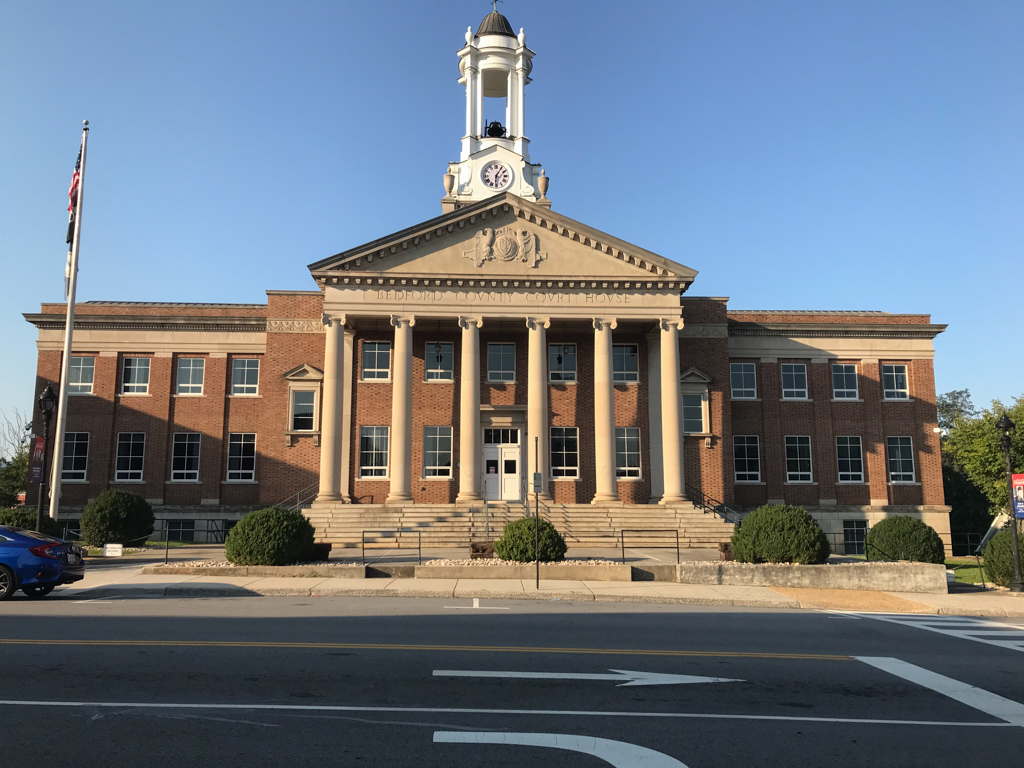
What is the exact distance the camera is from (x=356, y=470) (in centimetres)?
3519

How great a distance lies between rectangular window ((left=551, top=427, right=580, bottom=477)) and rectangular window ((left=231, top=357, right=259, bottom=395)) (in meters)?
14.3

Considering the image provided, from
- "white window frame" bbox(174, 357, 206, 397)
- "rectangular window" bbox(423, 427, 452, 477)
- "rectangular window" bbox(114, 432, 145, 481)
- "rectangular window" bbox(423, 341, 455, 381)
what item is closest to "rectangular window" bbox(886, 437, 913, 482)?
"rectangular window" bbox(423, 427, 452, 477)

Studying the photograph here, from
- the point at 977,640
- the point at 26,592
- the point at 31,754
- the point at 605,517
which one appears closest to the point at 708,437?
the point at 605,517

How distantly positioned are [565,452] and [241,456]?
1501 centimetres

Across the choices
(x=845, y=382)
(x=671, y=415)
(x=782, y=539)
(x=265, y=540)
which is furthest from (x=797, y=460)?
(x=265, y=540)

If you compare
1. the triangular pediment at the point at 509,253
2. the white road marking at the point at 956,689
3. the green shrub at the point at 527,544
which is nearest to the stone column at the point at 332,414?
the triangular pediment at the point at 509,253

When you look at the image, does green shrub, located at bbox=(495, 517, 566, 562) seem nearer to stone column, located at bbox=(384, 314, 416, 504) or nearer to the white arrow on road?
stone column, located at bbox=(384, 314, 416, 504)

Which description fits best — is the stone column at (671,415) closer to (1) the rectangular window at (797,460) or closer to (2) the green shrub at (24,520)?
(1) the rectangular window at (797,460)

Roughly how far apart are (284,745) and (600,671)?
13.4ft

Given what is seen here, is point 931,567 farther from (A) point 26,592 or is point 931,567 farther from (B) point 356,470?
(B) point 356,470

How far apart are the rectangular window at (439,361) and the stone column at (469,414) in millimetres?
2230

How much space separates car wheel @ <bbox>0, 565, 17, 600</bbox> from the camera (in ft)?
50.7

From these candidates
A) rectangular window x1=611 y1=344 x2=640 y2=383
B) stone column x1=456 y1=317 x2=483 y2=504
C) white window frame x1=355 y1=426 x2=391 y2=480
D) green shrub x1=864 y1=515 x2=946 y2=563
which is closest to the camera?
green shrub x1=864 y1=515 x2=946 y2=563

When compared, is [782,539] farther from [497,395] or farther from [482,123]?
[482,123]
